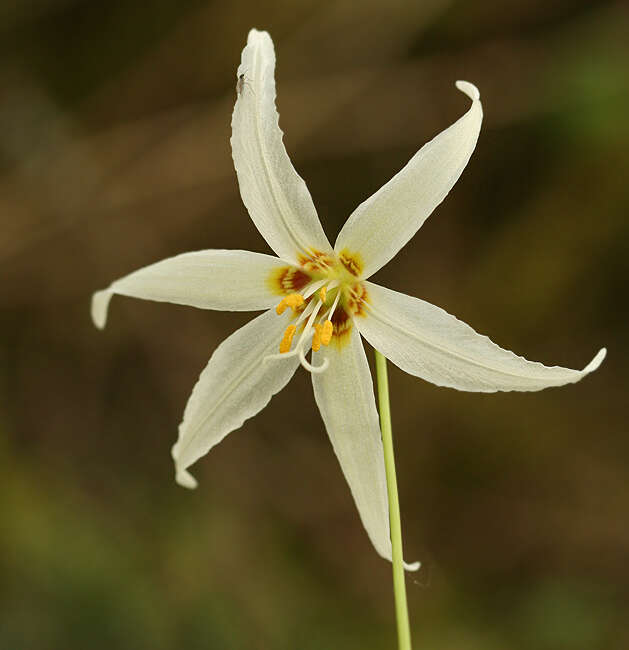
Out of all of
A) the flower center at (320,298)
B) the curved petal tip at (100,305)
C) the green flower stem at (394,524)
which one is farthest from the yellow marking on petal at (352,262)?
the curved petal tip at (100,305)

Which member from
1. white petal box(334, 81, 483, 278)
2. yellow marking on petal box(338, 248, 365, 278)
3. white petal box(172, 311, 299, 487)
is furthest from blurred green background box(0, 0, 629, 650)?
white petal box(334, 81, 483, 278)

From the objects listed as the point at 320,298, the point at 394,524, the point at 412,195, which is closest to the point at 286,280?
the point at 320,298

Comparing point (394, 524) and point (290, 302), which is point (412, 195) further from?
point (394, 524)

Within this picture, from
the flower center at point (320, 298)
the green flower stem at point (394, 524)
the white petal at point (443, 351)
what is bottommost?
the green flower stem at point (394, 524)

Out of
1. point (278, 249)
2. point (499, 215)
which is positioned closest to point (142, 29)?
point (499, 215)

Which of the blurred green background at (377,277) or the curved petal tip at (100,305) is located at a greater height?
the blurred green background at (377,277)

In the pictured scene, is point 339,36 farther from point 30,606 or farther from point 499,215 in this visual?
point 30,606

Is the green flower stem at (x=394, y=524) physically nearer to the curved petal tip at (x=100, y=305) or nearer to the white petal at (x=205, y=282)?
the white petal at (x=205, y=282)

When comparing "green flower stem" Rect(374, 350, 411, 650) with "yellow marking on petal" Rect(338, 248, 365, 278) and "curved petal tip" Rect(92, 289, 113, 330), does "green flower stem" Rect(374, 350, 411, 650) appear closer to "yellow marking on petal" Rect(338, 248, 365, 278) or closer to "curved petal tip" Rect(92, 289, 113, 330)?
"yellow marking on petal" Rect(338, 248, 365, 278)
